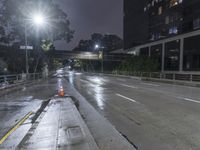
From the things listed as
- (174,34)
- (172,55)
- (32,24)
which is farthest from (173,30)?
(32,24)

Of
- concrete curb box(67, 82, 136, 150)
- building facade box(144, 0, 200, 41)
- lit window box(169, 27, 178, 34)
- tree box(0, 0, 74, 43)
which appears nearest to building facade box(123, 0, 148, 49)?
building facade box(144, 0, 200, 41)

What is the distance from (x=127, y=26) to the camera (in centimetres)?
7662

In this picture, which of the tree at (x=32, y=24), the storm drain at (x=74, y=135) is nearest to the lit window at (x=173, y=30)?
the tree at (x=32, y=24)

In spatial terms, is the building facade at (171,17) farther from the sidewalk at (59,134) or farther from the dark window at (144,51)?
the sidewalk at (59,134)

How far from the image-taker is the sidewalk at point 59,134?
193 inches

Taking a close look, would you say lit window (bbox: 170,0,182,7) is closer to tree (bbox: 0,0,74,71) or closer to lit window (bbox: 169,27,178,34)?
lit window (bbox: 169,27,178,34)

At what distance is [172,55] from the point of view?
160 feet

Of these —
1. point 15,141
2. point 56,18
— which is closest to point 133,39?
point 56,18

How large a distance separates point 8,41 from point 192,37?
121 feet

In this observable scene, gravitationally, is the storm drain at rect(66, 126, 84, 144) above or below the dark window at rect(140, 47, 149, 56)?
below

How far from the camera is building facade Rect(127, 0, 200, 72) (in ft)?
136

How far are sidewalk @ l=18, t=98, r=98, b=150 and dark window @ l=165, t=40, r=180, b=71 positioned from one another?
43.9 metres

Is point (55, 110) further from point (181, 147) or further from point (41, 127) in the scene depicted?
point (181, 147)

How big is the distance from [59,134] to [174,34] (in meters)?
47.7
